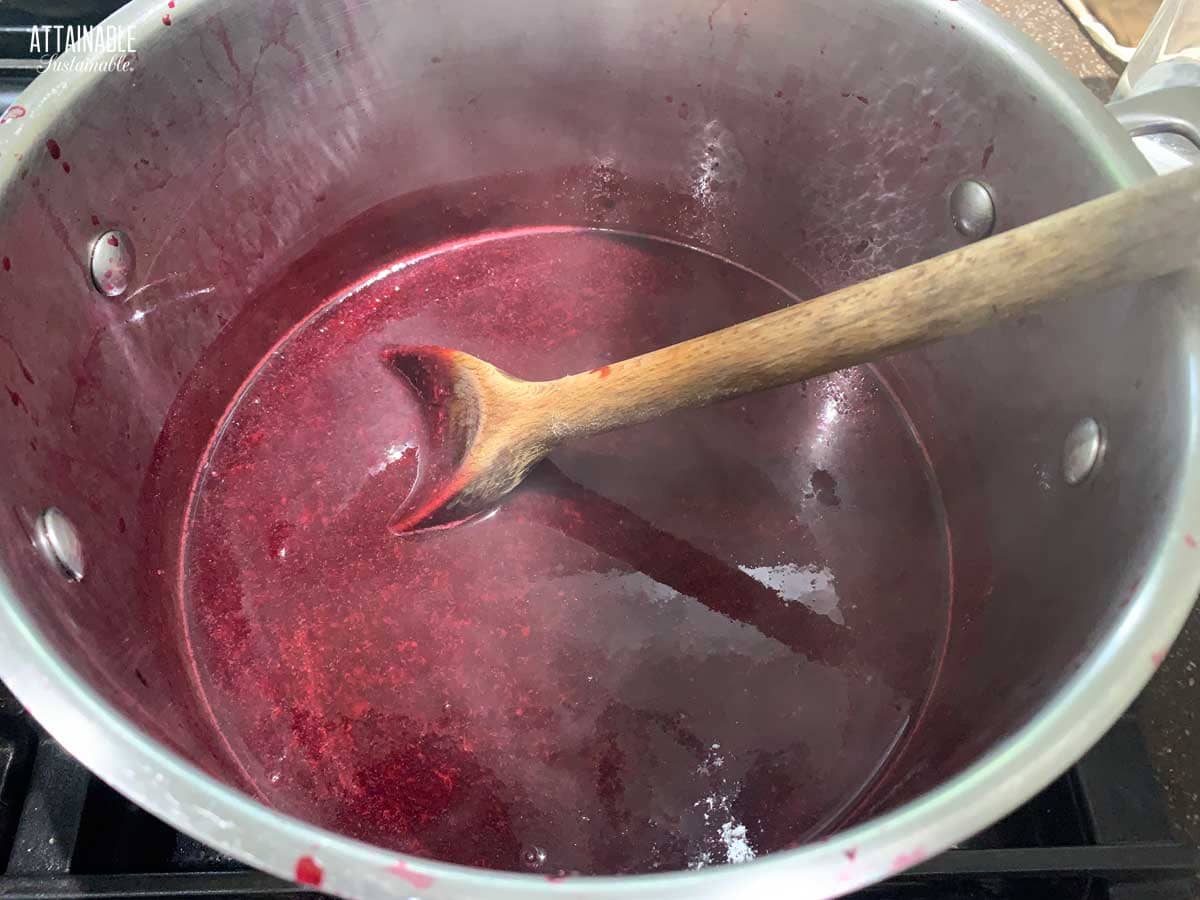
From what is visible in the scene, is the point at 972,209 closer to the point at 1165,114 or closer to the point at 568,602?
the point at 1165,114

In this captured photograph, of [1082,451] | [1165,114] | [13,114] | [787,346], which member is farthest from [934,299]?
[13,114]

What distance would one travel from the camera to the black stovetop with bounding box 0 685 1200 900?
2.46 feet

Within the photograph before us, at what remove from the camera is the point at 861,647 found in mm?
1053

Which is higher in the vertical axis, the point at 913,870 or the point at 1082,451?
the point at 1082,451

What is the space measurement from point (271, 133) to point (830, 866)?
980mm

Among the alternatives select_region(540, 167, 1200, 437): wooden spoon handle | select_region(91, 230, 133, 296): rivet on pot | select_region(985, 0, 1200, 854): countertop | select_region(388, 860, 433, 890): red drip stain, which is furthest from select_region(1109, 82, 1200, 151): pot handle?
select_region(91, 230, 133, 296): rivet on pot

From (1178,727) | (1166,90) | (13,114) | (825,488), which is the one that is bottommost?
(1178,727)

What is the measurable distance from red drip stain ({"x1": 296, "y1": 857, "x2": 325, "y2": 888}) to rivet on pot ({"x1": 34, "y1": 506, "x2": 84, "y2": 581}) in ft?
1.36

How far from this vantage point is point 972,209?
103 centimetres

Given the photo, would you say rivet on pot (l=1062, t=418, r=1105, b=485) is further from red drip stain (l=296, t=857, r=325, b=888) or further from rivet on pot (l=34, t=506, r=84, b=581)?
rivet on pot (l=34, t=506, r=84, b=581)

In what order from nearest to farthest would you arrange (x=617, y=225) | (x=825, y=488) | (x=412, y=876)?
(x=412, y=876), (x=825, y=488), (x=617, y=225)

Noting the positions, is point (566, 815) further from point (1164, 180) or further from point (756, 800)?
point (1164, 180)

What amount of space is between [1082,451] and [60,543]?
97cm

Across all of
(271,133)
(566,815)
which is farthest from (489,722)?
(271,133)
